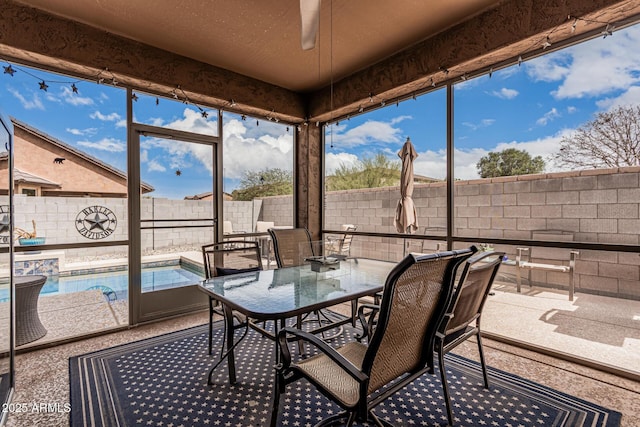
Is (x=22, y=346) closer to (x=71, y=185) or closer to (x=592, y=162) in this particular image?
(x=71, y=185)

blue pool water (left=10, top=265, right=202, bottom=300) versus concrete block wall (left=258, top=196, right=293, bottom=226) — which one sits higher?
concrete block wall (left=258, top=196, right=293, bottom=226)

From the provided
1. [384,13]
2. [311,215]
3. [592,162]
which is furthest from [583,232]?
[311,215]

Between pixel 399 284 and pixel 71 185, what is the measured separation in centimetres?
342

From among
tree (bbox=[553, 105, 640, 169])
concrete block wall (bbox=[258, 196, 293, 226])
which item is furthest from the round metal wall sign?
tree (bbox=[553, 105, 640, 169])

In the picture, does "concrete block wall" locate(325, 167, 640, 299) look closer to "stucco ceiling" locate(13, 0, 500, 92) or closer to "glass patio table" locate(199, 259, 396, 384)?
"glass patio table" locate(199, 259, 396, 384)

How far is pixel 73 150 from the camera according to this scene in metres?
3.17

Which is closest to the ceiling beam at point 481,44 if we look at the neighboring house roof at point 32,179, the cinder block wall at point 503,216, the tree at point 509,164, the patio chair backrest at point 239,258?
the tree at point 509,164

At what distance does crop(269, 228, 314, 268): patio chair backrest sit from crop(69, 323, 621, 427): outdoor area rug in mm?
983

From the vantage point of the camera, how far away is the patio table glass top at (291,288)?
68.6 inches

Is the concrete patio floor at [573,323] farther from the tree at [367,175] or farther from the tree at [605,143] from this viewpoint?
the tree at [367,175]

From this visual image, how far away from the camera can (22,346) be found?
276 centimetres

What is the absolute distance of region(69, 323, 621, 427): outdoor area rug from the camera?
1857 mm

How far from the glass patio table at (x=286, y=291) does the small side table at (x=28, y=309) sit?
1.72 meters

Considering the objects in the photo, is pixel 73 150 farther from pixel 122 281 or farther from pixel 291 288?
pixel 291 288
